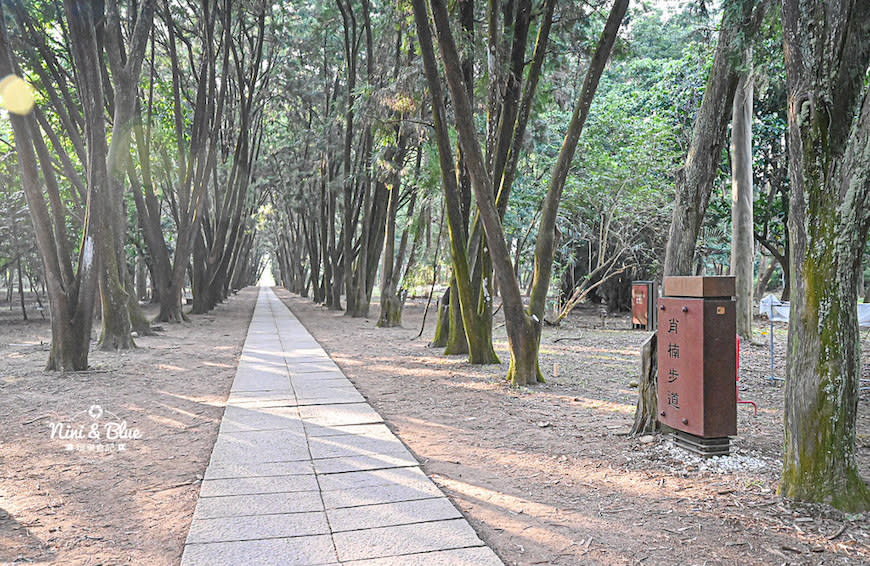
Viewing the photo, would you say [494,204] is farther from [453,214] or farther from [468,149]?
[453,214]

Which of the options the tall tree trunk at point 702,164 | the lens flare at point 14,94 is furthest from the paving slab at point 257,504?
the lens flare at point 14,94

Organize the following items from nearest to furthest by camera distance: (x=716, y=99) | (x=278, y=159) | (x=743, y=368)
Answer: (x=716, y=99) < (x=743, y=368) < (x=278, y=159)

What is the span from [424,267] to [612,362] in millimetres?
8683

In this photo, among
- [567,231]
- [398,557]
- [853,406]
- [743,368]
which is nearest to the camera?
[398,557]

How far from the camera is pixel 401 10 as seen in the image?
32.3 feet

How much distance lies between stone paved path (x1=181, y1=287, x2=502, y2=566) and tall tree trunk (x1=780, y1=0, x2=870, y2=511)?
1.92 m

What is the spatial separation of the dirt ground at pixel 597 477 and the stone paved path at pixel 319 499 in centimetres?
22

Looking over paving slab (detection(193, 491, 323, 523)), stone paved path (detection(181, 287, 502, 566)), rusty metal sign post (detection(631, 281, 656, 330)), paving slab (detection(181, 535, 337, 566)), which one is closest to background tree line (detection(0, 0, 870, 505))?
rusty metal sign post (detection(631, 281, 656, 330))

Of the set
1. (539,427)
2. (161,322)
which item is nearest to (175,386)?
(539,427)

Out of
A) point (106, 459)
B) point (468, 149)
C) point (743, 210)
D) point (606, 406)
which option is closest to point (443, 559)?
point (106, 459)

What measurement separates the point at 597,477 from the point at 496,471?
0.68 m

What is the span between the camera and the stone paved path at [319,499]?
10.2 ft

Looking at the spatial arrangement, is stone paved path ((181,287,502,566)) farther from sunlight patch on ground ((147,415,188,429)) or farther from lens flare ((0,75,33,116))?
lens flare ((0,75,33,116))

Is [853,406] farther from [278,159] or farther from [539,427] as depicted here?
[278,159]
